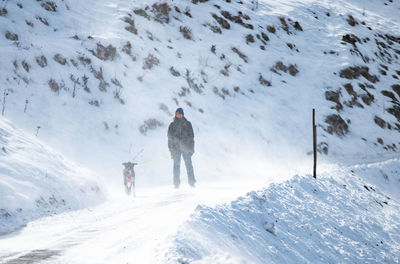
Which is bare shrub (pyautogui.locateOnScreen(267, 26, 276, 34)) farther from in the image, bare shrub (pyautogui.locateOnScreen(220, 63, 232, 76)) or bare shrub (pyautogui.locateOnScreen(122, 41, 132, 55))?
bare shrub (pyautogui.locateOnScreen(122, 41, 132, 55))

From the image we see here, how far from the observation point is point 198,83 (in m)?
15.7

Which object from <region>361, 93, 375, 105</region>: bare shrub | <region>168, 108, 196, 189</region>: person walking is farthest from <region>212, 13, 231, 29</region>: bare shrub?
<region>168, 108, 196, 189</region>: person walking

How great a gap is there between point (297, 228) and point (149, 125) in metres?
7.63

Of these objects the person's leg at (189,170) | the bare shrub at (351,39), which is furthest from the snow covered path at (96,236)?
the bare shrub at (351,39)

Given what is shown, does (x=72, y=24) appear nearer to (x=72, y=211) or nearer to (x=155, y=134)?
(x=155, y=134)

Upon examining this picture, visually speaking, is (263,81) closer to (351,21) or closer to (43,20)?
(43,20)

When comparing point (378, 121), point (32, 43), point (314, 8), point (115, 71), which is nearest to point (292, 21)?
point (314, 8)

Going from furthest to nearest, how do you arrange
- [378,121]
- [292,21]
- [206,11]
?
Answer: [292,21]
[206,11]
[378,121]

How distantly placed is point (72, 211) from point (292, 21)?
2294 cm

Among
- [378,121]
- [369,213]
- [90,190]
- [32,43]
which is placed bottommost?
[378,121]

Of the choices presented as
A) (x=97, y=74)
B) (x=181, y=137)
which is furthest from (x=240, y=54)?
(x=181, y=137)

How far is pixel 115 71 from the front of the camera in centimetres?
1327

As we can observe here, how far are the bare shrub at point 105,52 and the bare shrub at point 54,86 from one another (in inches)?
102

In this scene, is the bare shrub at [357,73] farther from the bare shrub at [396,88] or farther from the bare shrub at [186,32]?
the bare shrub at [186,32]
